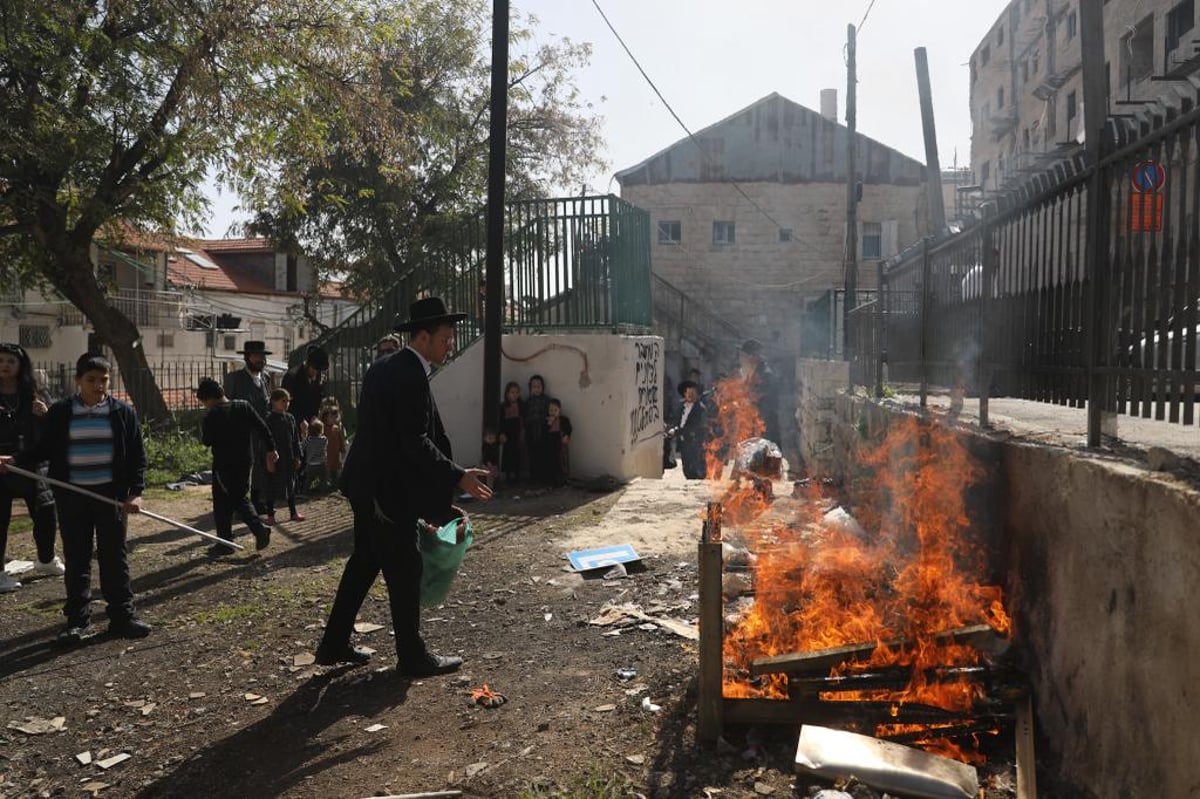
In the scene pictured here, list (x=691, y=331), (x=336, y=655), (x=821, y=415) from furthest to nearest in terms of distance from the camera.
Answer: (x=691, y=331), (x=821, y=415), (x=336, y=655)

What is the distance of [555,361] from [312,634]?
255 inches

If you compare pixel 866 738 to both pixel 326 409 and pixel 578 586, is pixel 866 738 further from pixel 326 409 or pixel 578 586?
pixel 326 409

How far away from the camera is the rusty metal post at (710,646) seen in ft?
12.8

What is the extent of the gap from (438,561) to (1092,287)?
12.0 ft

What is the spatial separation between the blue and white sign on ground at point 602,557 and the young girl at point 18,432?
429cm

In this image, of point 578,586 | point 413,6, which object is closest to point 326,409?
point 578,586

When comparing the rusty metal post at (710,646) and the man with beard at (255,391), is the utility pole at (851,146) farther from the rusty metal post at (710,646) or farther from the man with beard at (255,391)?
the rusty metal post at (710,646)

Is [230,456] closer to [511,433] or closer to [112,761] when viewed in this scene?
[511,433]

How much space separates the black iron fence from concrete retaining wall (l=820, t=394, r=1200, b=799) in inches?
14.9

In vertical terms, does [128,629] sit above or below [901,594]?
below

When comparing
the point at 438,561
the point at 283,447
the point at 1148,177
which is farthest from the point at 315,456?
the point at 1148,177

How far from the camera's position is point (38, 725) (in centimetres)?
454

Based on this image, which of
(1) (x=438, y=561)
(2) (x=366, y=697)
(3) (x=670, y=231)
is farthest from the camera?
(3) (x=670, y=231)

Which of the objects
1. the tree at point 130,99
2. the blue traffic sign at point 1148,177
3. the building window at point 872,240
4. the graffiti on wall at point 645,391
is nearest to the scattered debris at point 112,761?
the blue traffic sign at point 1148,177
